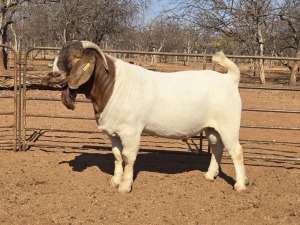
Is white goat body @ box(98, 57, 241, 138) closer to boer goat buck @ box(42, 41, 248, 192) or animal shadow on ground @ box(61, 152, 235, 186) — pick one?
boer goat buck @ box(42, 41, 248, 192)

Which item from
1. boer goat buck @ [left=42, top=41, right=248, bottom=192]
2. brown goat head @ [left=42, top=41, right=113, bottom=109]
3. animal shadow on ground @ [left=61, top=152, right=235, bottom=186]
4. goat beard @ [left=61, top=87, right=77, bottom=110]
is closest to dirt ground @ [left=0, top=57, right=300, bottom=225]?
animal shadow on ground @ [left=61, top=152, right=235, bottom=186]

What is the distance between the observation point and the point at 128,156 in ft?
15.4

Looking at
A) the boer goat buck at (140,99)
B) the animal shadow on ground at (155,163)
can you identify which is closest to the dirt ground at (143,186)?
the animal shadow on ground at (155,163)

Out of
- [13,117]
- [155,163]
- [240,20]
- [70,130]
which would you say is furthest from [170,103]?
[240,20]

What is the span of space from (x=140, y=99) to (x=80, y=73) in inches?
28.7

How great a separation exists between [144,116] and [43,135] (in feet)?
11.4

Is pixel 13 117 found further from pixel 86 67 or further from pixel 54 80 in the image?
pixel 86 67

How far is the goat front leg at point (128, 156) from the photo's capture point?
462 centimetres

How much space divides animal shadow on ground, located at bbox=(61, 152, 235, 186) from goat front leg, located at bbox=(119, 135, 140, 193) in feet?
2.00

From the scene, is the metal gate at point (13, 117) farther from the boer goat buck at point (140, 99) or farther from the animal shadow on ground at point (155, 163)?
the boer goat buck at point (140, 99)

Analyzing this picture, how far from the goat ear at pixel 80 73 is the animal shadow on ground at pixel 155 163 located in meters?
1.61

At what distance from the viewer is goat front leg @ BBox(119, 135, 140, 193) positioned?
15.2 feet

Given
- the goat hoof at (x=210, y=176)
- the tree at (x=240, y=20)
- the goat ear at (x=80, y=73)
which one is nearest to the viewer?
the goat ear at (x=80, y=73)

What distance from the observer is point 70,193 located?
474 centimetres
